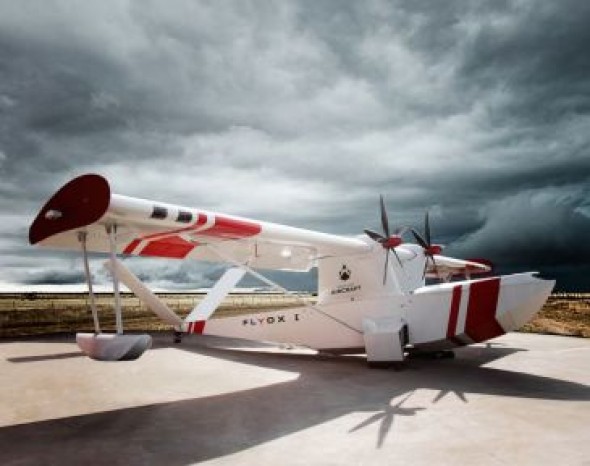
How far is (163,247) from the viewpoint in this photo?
1198 cm

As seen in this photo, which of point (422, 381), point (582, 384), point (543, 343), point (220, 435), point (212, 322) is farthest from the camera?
point (543, 343)

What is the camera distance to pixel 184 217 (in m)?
9.12

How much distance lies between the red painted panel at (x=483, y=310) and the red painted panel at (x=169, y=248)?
747 centimetres

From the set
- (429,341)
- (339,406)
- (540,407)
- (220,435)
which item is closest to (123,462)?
(220,435)

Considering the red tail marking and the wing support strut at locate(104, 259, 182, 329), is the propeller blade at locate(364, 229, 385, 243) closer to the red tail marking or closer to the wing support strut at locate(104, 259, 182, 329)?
the red tail marking

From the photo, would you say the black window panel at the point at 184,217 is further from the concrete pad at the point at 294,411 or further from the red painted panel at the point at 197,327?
the red painted panel at the point at 197,327

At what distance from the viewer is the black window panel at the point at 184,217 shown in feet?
29.7

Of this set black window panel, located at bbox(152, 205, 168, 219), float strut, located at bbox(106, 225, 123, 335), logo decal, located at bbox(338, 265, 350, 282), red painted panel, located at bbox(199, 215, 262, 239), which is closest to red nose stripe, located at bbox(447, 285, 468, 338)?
logo decal, located at bbox(338, 265, 350, 282)

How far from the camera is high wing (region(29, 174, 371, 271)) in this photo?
786cm

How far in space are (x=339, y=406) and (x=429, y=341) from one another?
198 inches

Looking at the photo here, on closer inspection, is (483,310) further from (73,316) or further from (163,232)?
(73,316)

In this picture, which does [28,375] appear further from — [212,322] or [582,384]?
[582,384]

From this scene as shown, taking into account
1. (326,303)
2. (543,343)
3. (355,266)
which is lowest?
(543,343)

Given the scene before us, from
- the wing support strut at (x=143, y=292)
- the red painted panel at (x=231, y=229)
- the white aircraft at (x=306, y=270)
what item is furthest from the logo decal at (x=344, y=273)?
the wing support strut at (x=143, y=292)
